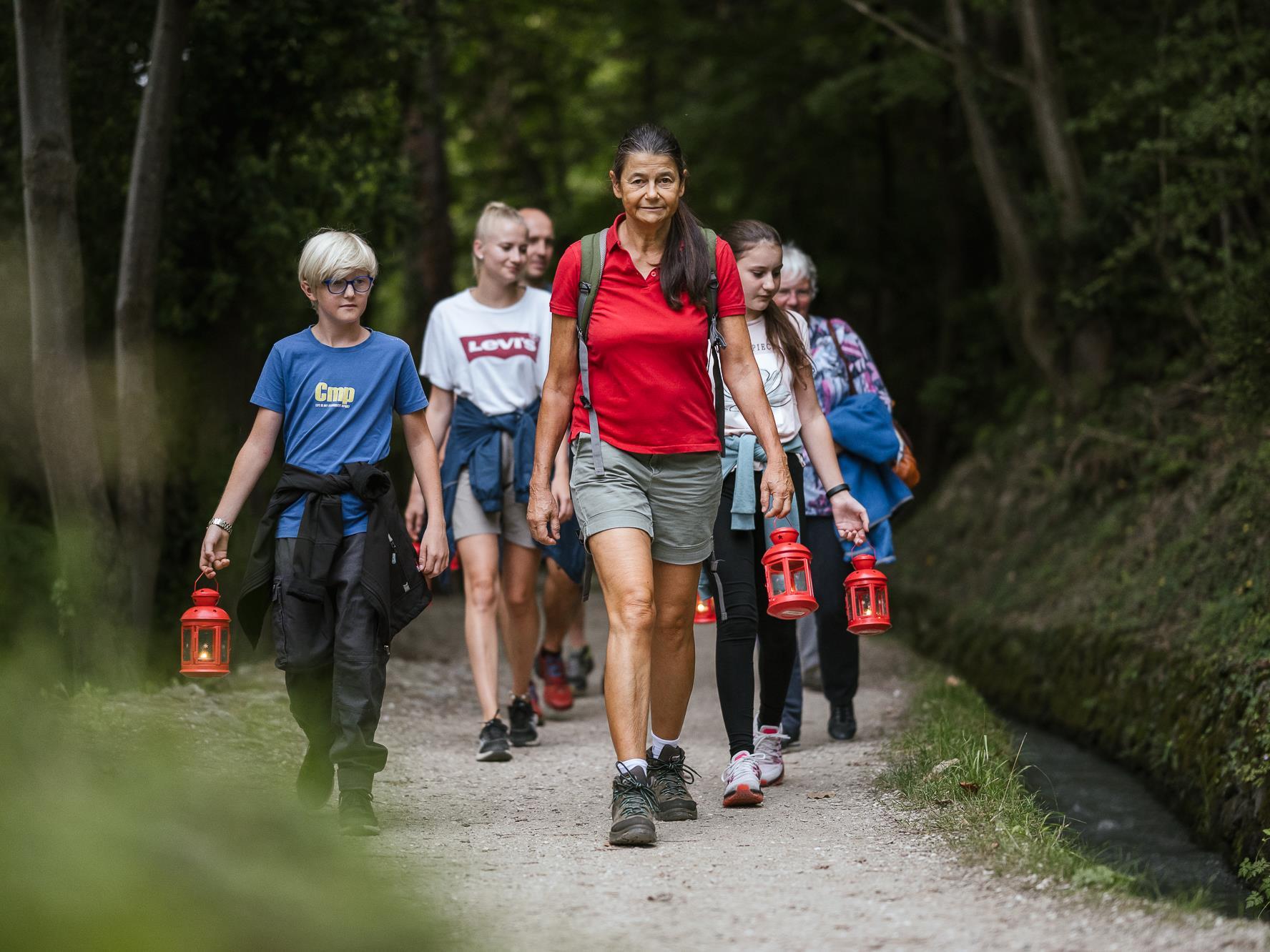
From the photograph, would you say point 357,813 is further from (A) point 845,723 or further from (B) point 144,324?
(B) point 144,324

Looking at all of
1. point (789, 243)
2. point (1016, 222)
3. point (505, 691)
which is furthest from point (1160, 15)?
point (505, 691)

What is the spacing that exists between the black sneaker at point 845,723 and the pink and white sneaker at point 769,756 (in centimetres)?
116

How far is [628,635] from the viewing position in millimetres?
5078

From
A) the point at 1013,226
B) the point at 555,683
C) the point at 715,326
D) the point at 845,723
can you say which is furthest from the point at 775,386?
the point at 1013,226

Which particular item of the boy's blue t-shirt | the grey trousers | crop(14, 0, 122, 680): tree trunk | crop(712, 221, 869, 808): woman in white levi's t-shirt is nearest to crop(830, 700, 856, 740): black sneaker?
crop(712, 221, 869, 808): woman in white levi's t-shirt

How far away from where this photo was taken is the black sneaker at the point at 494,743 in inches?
276

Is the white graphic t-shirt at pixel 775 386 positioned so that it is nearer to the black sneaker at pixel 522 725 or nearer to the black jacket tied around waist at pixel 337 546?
the black jacket tied around waist at pixel 337 546

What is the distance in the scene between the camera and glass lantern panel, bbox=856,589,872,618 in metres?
5.91

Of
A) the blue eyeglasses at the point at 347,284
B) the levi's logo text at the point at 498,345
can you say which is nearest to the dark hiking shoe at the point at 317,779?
the blue eyeglasses at the point at 347,284

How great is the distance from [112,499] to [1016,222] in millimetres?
8960

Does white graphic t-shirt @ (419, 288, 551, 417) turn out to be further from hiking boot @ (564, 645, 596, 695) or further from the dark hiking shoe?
hiking boot @ (564, 645, 596, 695)

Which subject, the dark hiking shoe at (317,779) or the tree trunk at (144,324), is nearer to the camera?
the dark hiking shoe at (317,779)

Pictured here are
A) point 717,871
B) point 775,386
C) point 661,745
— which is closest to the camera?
point 717,871

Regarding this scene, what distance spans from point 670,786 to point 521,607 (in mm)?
2451
